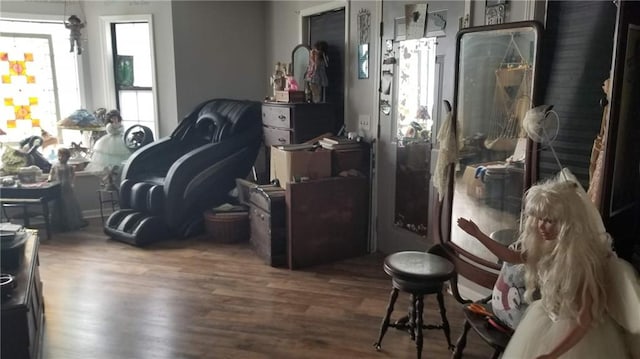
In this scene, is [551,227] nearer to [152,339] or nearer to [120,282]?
[152,339]

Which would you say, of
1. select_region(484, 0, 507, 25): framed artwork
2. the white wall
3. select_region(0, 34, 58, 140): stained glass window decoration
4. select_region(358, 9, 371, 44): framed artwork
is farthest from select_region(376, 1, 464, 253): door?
select_region(0, 34, 58, 140): stained glass window decoration

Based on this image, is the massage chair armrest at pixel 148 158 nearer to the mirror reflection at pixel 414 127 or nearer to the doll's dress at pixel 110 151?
the doll's dress at pixel 110 151

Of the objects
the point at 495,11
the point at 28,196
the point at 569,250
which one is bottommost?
the point at 28,196

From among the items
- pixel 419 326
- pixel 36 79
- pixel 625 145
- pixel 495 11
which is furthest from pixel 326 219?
pixel 36 79

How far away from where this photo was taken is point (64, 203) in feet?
15.4

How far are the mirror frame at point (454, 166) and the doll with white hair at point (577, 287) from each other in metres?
0.59

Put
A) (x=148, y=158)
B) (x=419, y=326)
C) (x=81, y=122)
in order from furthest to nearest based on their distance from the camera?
1. (x=81, y=122)
2. (x=148, y=158)
3. (x=419, y=326)

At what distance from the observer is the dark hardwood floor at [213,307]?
2.60 m

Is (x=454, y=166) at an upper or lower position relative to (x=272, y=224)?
upper

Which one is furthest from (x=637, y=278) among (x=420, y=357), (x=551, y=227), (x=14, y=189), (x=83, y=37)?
(x=83, y=37)

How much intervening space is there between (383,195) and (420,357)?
1722mm

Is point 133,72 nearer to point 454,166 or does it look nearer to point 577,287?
point 454,166

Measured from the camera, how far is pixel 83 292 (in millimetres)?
3295

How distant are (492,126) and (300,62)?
230 centimetres
